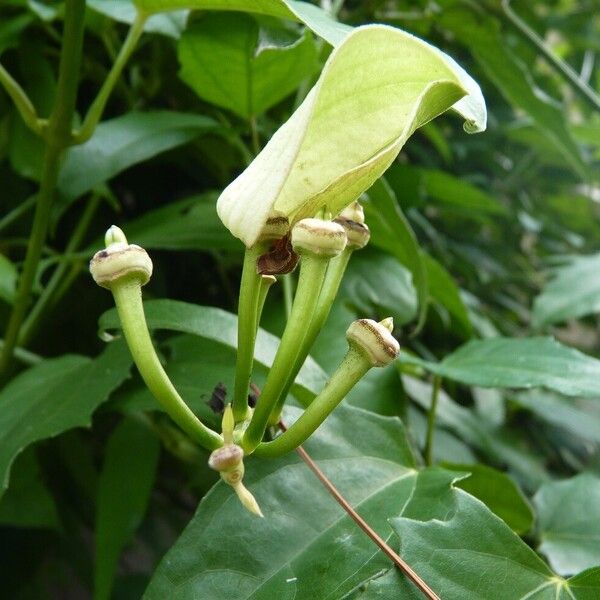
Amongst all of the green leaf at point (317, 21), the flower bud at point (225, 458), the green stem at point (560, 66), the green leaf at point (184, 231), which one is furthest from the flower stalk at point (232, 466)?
the green stem at point (560, 66)

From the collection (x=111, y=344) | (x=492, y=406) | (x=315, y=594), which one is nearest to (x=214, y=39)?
(x=111, y=344)

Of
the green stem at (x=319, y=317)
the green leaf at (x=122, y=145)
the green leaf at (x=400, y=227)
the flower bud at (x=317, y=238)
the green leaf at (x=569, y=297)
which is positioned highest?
the flower bud at (x=317, y=238)

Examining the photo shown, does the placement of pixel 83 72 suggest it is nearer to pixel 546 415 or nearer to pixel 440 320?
pixel 440 320

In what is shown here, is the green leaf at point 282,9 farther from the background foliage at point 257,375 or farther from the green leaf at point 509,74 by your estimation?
the green leaf at point 509,74

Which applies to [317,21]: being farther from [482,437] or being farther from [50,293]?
[482,437]

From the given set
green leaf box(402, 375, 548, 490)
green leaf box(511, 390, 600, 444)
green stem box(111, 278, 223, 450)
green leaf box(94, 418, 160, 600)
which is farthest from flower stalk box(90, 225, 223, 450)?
green leaf box(511, 390, 600, 444)
